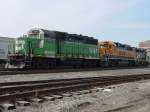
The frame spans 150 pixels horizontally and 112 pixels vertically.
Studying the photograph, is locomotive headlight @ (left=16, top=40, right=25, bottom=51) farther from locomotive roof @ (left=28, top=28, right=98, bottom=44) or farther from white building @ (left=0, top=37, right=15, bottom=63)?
white building @ (left=0, top=37, right=15, bottom=63)

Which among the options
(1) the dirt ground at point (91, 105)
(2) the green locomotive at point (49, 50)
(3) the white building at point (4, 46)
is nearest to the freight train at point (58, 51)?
(2) the green locomotive at point (49, 50)

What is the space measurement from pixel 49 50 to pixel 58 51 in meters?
1.46

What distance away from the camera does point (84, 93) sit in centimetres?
1291

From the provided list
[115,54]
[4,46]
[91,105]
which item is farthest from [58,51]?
[91,105]

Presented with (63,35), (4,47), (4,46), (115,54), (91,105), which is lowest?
(91,105)

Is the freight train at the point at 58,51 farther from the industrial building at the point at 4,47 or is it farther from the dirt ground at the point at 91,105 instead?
the dirt ground at the point at 91,105

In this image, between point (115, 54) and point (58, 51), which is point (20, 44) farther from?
point (115, 54)

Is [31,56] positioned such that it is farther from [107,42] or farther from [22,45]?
[107,42]

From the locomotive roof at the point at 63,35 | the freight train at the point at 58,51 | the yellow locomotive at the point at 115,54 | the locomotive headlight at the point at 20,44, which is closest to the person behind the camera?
the freight train at the point at 58,51

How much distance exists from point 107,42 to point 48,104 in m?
31.7

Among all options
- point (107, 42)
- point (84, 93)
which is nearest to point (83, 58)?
point (107, 42)

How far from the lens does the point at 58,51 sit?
96.9 feet

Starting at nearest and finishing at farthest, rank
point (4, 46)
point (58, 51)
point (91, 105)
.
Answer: point (91, 105) < point (58, 51) < point (4, 46)

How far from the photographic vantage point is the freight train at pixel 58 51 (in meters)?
26.5
